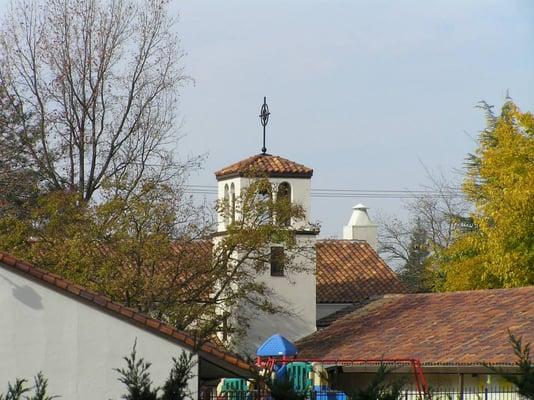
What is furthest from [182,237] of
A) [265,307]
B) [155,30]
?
[155,30]

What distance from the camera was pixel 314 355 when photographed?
4172 cm

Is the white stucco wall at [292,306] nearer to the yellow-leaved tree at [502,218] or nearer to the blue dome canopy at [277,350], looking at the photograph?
the yellow-leaved tree at [502,218]

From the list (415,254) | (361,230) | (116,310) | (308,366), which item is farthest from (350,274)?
(116,310)

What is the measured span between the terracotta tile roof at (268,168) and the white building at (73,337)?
17.9m

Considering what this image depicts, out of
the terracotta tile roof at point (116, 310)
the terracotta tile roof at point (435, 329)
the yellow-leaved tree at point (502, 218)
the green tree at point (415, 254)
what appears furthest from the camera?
the green tree at point (415, 254)

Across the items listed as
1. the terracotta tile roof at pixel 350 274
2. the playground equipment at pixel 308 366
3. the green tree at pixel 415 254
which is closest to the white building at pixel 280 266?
the terracotta tile roof at pixel 350 274

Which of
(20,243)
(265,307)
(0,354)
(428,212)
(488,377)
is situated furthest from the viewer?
(428,212)

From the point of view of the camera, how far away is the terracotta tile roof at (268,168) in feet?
144

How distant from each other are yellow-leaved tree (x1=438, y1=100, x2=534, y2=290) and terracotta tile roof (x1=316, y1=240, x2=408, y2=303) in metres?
3.67

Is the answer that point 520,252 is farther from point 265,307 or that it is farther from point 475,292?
point 265,307

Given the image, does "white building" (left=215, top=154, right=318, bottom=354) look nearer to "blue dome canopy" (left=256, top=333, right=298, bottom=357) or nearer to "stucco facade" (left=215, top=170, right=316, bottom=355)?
"stucco facade" (left=215, top=170, right=316, bottom=355)

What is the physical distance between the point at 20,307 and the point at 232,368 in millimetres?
3842

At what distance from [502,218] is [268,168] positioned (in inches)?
288

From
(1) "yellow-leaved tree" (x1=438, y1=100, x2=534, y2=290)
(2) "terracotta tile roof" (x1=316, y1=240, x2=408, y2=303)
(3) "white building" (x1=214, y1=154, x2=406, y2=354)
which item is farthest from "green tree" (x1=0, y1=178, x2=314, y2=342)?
(2) "terracotta tile roof" (x1=316, y1=240, x2=408, y2=303)
